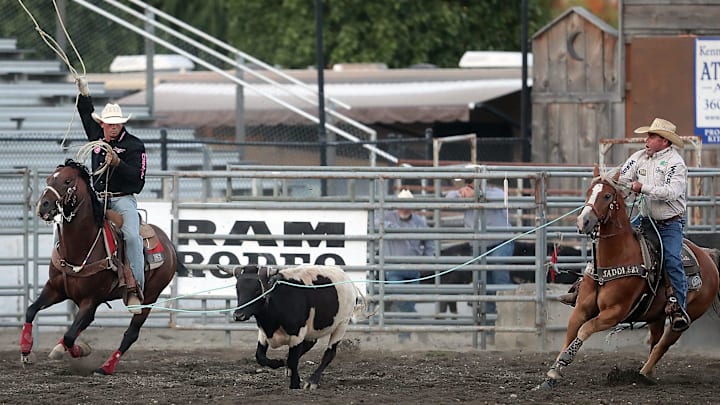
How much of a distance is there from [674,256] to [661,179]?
594 mm

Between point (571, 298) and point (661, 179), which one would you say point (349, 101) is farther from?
point (661, 179)

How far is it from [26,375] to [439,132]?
1754cm

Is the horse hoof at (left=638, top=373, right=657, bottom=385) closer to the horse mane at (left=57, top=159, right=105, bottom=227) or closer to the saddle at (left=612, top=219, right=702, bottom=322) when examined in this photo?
the saddle at (left=612, top=219, right=702, bottom=322)

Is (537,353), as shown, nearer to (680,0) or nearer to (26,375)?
(26,375)

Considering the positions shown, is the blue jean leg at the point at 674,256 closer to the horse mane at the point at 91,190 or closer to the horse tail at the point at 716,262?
the horse tail at the point at 716,262


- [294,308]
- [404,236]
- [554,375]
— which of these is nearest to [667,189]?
[554,375]

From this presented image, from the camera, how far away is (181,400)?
363 inches

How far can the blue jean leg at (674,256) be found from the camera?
33.3ft

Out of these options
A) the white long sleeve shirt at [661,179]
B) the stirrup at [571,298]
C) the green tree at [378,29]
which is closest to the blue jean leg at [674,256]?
the white long sleeve shirt at [661,179]

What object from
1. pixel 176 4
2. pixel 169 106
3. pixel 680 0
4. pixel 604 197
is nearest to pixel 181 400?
pixel 604 197

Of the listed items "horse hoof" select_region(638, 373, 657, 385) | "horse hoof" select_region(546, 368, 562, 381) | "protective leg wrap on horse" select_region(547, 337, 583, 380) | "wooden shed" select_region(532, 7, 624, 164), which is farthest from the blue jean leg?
"wooden shed" select_region(532, 7, 624, 164)

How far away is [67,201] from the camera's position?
33.4ft

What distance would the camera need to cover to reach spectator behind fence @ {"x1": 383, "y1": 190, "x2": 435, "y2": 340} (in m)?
14.0

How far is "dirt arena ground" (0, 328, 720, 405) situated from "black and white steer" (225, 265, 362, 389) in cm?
28
